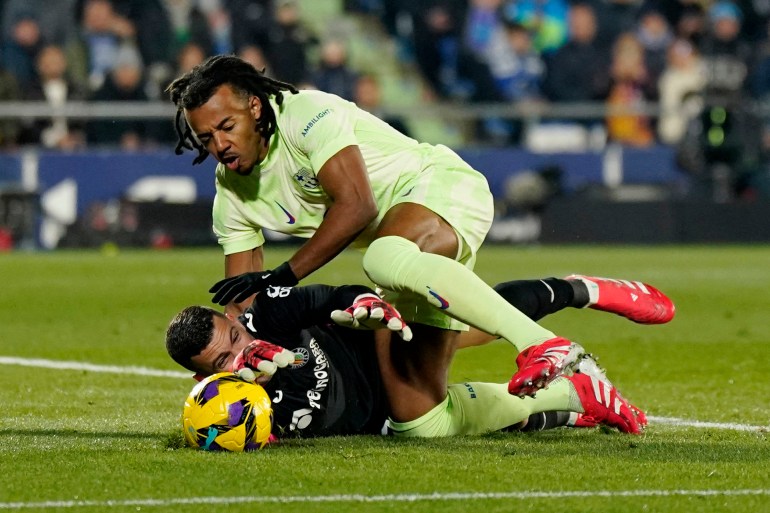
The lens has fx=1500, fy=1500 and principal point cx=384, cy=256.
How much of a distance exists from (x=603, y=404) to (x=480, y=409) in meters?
0.48

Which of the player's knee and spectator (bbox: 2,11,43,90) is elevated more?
the player's knee

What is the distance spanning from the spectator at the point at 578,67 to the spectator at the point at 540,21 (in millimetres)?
208

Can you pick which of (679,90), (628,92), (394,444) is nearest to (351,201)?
(394,444)

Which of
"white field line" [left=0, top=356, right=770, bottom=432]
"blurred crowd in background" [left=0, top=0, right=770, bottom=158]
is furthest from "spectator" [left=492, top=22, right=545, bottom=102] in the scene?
"white field line" [left=0, top=356, right=770, bottom=432]

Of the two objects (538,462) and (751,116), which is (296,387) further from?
(751,116)

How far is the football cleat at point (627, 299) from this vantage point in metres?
6.42

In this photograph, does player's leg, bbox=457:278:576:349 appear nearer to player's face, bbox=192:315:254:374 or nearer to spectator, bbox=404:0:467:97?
player's face, bbox=192:315:254:374

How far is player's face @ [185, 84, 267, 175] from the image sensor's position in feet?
18.7

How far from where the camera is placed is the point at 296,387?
18.4ft

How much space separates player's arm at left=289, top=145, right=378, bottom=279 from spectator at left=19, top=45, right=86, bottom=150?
13.1 m

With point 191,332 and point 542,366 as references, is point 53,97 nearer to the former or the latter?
point 191,332

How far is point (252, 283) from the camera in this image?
5594mm

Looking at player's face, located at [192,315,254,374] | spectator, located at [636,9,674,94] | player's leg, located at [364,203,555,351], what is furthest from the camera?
spectator, located at [636,9,674,94]

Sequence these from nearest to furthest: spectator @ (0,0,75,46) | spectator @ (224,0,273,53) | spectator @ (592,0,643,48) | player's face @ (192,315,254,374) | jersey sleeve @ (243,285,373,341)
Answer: jersey sleeve @ (243,285,373,341) → player's face @ (192,315,254,374) → spectator @ (0,0,75,46) → spectator @ (224,0,273,53) → spectator @ (592,0,643,48)
